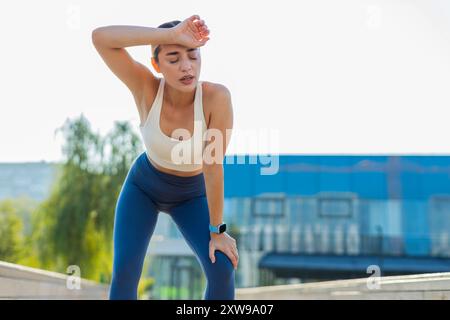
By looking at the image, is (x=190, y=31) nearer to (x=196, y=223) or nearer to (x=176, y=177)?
(x=176, y=177)

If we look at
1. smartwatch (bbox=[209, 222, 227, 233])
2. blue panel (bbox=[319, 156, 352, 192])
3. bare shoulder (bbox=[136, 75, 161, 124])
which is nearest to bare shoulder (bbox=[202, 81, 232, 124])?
bare shoulder (bbox=[136, 75, 161, 124])

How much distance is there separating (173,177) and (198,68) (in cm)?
57

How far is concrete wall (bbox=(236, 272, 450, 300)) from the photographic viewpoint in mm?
3487

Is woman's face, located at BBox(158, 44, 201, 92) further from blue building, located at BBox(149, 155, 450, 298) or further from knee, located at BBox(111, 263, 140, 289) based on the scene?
blue building, located at BBox(149, 155, 450, 298)

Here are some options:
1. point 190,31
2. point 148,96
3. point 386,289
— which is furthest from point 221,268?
point 386,289

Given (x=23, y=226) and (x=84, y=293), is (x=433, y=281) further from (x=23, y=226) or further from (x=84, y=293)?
(x=23, y=226)

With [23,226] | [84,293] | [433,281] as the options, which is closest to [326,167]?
[23,226]

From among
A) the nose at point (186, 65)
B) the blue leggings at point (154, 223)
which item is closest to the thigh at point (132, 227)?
the blue leggings at point (154, 223)

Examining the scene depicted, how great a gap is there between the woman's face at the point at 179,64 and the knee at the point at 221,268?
0.82 metres

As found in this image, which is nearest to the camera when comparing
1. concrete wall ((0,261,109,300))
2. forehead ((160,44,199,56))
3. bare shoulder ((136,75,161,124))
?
forehead ((160,44,199,56))

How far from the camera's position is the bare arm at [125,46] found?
98.4 inches

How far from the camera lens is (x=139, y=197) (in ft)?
9.30

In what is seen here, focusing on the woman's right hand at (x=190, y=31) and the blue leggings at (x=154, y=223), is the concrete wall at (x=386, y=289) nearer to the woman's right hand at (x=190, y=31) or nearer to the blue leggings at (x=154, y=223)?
the blue leggings at (x=154, y=223)
